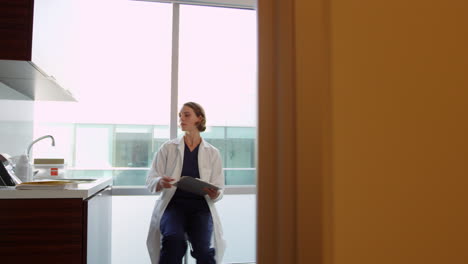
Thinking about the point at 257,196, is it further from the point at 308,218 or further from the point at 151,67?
the point at 151,67

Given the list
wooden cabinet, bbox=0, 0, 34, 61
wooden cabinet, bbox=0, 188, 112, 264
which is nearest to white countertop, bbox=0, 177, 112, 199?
Result: wooden cabinet, bbox=0, 188, 112, 264

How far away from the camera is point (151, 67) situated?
277cm

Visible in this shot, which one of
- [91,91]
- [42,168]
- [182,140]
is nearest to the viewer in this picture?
[42,168]

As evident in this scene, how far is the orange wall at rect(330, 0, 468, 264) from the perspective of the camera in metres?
0.44

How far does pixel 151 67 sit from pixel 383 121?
253cm

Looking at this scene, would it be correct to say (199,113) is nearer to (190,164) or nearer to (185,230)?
(190,164)

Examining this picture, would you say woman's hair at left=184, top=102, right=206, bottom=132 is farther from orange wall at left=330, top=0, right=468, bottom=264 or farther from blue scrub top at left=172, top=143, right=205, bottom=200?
orange wall at left=330, top=0, right=468, bottom=264

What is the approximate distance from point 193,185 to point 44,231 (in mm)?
995

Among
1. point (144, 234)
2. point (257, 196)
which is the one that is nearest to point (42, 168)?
point (144, 234)

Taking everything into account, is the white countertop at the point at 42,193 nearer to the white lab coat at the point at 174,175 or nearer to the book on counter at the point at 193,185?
the book on counter at the point at 193,185

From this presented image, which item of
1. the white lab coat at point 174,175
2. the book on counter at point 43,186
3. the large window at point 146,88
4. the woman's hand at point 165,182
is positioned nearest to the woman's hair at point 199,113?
the white lab coat at point 174,175

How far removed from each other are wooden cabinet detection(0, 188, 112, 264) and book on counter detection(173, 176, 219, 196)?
33.4 inches

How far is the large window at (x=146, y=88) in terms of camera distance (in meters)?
2.65

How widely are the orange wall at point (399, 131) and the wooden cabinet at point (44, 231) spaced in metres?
1.11
